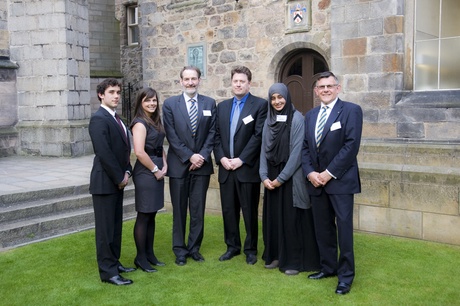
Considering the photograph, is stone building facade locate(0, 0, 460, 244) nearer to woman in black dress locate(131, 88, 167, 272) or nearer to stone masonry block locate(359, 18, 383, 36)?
stone masonry block locate(359, 18, 383, 36)

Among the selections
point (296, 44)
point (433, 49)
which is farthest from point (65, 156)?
point (433, 49)

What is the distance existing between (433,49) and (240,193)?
4708 mm

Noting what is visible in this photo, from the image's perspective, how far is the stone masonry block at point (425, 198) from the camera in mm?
5691

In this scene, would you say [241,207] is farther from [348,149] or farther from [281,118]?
[348,149]

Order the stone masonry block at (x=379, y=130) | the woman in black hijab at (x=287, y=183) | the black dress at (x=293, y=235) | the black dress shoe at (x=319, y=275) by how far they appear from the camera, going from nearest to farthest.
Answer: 1. the black dress shoe at (x=319, y=275)
2. the woman in black hijab at (x=287, y=183)
3. the black dress at (x=293, y=235)
4. the stone masonry block at (x=379, y=130)

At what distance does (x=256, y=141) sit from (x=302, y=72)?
20.7ft

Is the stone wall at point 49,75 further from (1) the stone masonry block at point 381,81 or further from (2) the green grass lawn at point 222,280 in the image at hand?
(1) the stone masonry block at point 381,81

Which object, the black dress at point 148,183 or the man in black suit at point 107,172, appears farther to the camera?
the black dress at point 148,183

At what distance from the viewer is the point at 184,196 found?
5.46 metres

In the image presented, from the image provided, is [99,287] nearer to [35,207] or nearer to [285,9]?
[35,207]

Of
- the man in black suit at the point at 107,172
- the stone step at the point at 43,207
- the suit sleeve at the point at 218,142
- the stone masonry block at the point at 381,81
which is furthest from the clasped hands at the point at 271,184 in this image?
the stone masonry block at the point at 381,81

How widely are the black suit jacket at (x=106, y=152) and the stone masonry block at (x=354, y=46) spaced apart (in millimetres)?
5009

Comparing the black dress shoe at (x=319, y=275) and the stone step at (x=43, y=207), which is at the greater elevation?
the stone step at (x=43, y=207)

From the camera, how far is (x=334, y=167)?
175 inches
